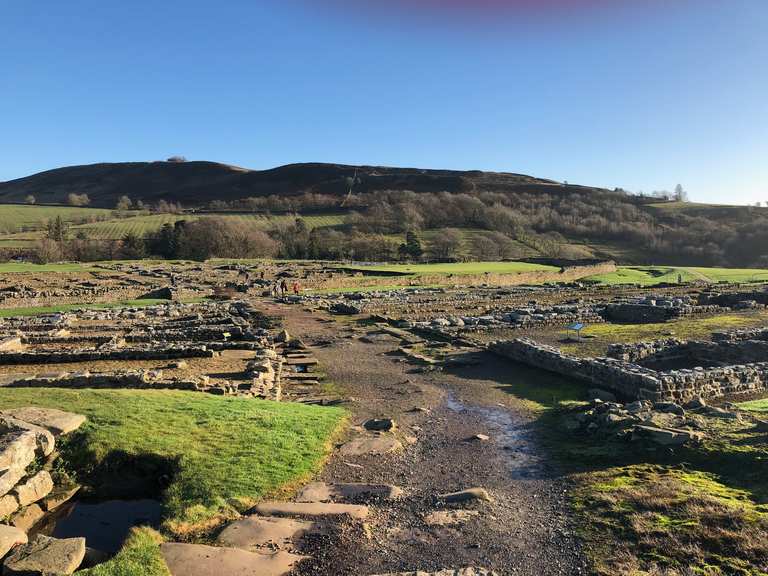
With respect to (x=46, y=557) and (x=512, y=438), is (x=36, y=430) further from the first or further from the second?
(x=512, y=438)

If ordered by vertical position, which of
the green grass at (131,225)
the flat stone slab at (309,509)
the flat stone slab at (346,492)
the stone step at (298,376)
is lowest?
the stone step at (298,376)

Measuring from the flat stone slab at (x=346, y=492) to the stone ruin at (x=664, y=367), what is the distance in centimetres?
859

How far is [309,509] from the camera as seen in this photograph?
784 cm

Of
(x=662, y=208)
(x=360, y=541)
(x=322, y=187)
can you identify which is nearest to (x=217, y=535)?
(x=360, y=541)

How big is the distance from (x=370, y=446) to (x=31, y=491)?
19.0 ft

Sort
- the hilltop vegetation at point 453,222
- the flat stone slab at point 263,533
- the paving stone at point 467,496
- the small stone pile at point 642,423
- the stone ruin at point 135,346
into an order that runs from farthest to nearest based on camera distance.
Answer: the hilltop vegetation at point 453,222 → the stone ruin at point 135,346 → the small stone pile at point 642,423 → the paving stone at point 467,496 → the flat stone slab at point 263,533

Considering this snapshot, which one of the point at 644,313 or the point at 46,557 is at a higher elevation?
the point at 46,557

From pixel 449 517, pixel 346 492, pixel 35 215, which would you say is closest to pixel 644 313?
pixel 449 517

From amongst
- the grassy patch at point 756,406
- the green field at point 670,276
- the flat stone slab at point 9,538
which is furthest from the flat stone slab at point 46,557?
the green field at point 670,276

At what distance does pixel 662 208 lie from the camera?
152 metres

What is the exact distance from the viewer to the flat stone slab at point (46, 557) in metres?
6.04

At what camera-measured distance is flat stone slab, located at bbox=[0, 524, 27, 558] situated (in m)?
6.57

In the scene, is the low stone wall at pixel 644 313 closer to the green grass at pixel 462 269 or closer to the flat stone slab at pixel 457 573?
the green grass at pixel 462 269

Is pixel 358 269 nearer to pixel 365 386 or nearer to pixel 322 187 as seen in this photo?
pixel 365 386
